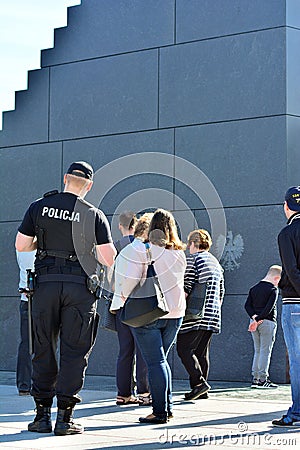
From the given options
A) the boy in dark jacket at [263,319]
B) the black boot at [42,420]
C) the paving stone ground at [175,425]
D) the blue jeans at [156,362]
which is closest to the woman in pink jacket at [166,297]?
the blue jeans at [156,362]

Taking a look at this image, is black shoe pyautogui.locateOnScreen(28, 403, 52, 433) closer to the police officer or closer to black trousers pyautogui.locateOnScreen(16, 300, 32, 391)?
the police officer

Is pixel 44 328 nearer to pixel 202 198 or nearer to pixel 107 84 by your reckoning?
pixel 202 198

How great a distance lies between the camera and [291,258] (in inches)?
297

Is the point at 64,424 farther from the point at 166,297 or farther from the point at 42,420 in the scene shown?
the point at 166,297

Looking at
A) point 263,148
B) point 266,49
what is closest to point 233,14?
point 266,49

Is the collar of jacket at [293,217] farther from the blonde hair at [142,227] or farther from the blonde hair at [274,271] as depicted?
the blonde hair at [274,271]

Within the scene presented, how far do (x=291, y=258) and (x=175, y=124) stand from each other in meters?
5.75

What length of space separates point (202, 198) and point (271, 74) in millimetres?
1873

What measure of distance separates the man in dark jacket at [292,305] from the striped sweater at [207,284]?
194cm

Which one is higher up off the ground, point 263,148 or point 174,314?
point 263,148

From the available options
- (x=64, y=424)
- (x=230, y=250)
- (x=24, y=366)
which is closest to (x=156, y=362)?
(x=64, y=424)

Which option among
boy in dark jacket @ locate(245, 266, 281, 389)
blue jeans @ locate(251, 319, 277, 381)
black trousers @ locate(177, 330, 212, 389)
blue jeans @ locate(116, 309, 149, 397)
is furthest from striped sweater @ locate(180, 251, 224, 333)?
blue jeans @ locate(251, 319, 277, 381)

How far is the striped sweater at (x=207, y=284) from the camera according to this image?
955cm

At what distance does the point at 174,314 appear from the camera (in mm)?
7934
